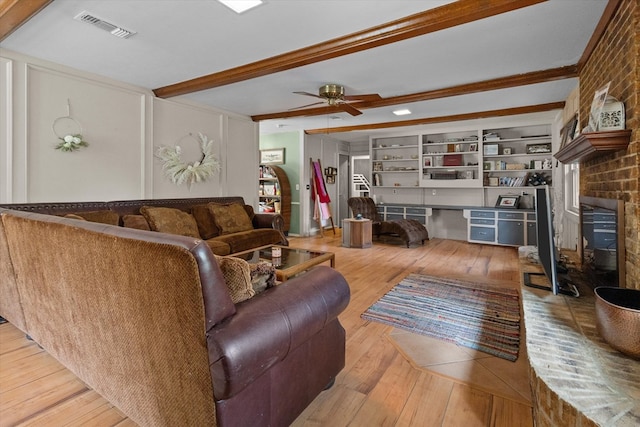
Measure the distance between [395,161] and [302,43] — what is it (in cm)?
504

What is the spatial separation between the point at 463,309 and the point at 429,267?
5.16ft

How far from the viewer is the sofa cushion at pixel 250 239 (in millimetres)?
4121

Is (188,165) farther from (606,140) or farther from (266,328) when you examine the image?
(606,140)

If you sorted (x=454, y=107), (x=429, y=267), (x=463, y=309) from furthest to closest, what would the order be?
(x=454, y=107) → (x=429, y=267) → (x=463, y=309)

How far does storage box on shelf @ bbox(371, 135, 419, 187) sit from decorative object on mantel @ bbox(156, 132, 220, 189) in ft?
12.9

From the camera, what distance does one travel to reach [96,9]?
234 centimetres

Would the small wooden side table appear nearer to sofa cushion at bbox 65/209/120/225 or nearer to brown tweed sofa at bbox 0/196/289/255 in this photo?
brown tweed sofa at bbox 0/196/289/255

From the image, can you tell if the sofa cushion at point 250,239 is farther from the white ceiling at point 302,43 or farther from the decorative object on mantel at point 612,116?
the decorative object on mantel at point 612,116

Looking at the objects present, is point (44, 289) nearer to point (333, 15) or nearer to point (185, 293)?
point (185, 293)

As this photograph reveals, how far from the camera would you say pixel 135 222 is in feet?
12.0

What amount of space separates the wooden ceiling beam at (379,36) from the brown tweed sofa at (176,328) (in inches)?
75.9

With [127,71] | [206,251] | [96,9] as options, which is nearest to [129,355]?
[206,251]

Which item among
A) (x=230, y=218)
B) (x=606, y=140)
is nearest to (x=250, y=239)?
(x=230, y=218)

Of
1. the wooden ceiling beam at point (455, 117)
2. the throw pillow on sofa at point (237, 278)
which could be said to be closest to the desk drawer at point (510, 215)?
the wooden ceiling beam at point (455, 117)
